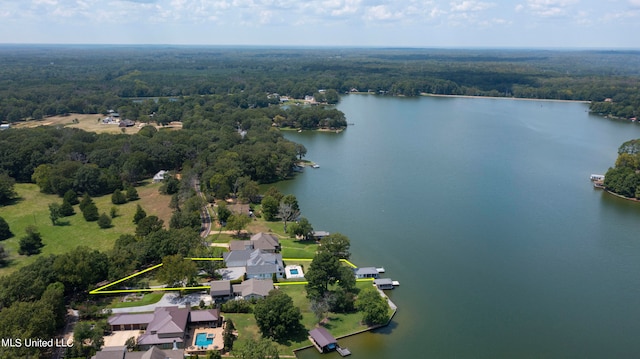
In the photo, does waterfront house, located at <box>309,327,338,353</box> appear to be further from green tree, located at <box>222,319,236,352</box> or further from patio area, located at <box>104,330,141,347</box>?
patio area, located at <box>104,330,141,347</box>

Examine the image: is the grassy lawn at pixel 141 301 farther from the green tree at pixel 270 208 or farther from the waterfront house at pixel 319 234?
the green tree at pixel 270 208

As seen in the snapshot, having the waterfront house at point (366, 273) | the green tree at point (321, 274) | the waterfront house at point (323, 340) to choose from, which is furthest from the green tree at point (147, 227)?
the waterfront house at point (323, 340)

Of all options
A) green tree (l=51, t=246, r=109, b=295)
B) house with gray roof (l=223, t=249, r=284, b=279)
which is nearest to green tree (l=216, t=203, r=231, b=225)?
house with gray roof (l=223, t=249, r=284, b=279)

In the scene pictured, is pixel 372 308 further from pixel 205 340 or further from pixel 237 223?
pixel 237 223

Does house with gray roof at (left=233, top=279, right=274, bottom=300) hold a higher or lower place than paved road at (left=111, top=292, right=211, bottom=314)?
higher

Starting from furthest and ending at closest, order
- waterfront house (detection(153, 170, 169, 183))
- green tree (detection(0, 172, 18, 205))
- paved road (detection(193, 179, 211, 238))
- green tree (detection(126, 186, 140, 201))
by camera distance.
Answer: waterfront house (detection(153, 170, 169, 183)) → green tree (detection(126, 186, 140, 201)) → green tree (detection(0, 172, 18, 205)) → paved road (detection(193, 179, 211, 238))
